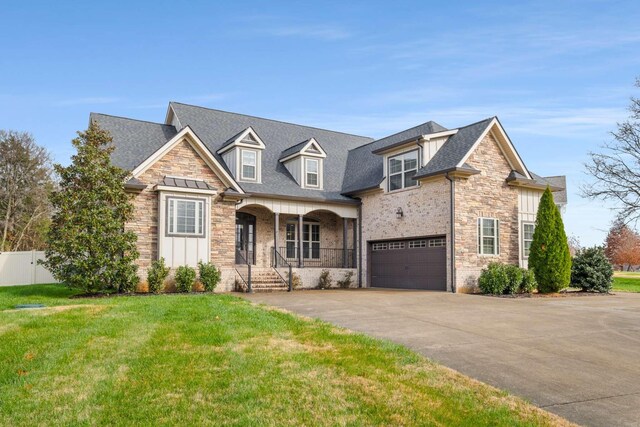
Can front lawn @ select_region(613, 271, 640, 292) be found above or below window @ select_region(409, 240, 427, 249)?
below

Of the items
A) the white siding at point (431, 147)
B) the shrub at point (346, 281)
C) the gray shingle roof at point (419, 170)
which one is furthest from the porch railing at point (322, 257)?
the white siding at point (431, 147)

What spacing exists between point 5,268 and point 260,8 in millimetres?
18770

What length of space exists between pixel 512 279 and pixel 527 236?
332 centimetres

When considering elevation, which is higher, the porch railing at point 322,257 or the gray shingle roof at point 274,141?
the gray shingle roof at point 274,141

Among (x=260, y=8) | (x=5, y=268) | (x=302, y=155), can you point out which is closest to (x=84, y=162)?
(x=260, y=8)

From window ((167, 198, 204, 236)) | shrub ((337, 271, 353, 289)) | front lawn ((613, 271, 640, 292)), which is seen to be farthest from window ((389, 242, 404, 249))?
front lawn ((613, 271, 640, 292))

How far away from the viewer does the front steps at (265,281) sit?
1922cm

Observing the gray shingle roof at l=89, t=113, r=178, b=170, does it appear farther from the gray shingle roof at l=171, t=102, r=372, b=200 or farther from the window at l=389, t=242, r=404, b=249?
the window at l=389, t=242, r=404, b=249

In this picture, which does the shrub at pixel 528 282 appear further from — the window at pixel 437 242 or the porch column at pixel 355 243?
the porch column at pixel 355 243

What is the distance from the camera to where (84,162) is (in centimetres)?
1642

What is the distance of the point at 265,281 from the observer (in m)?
19.8

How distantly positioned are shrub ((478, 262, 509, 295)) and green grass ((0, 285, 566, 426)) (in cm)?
1119

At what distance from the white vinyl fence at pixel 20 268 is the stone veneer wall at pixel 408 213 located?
15.7 m

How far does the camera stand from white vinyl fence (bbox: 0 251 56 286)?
23812 millimetres
